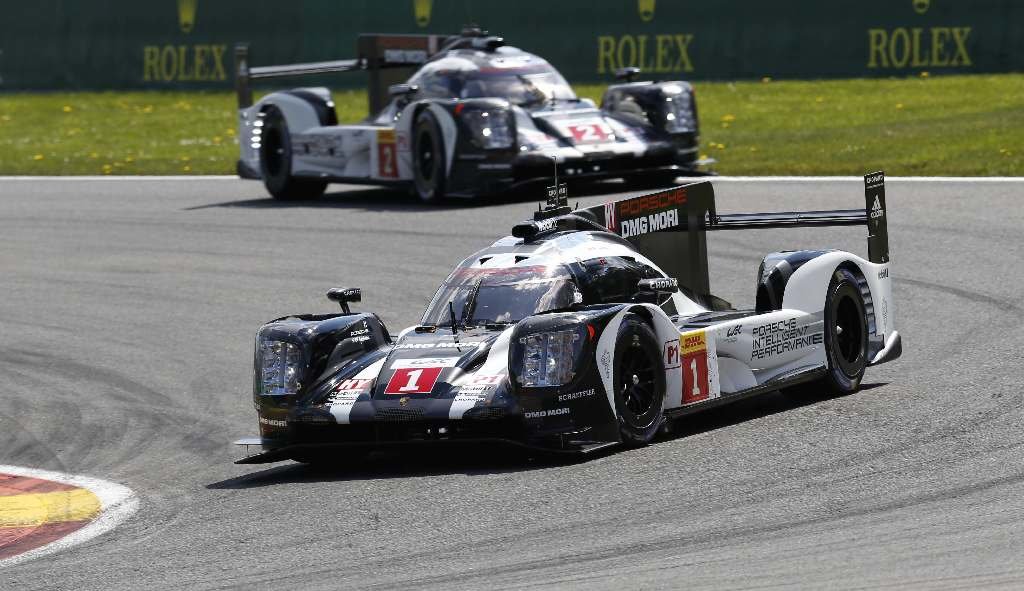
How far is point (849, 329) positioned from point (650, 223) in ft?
4.22

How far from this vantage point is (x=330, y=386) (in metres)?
8.83

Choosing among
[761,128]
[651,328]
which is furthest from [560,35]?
[651,328]

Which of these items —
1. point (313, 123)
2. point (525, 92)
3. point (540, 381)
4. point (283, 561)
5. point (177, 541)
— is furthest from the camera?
point (313, 123)

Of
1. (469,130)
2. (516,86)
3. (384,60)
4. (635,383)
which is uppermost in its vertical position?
(384,60)

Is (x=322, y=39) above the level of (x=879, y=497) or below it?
above

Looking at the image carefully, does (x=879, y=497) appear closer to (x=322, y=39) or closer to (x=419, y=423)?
(x=419, y=423)

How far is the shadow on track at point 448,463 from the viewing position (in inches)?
333

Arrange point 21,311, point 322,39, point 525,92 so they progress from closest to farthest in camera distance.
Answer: point 21,311 < point 525,92 < point 322,39

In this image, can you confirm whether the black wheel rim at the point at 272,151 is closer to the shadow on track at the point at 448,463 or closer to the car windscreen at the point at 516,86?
the car windscreen at the point at 516,86

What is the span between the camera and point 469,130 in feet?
60.6

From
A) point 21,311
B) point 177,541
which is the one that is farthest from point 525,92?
point 177,541

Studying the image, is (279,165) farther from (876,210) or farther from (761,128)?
(876,210)

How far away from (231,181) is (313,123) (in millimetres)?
2709

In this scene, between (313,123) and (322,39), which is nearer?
(313,123)
